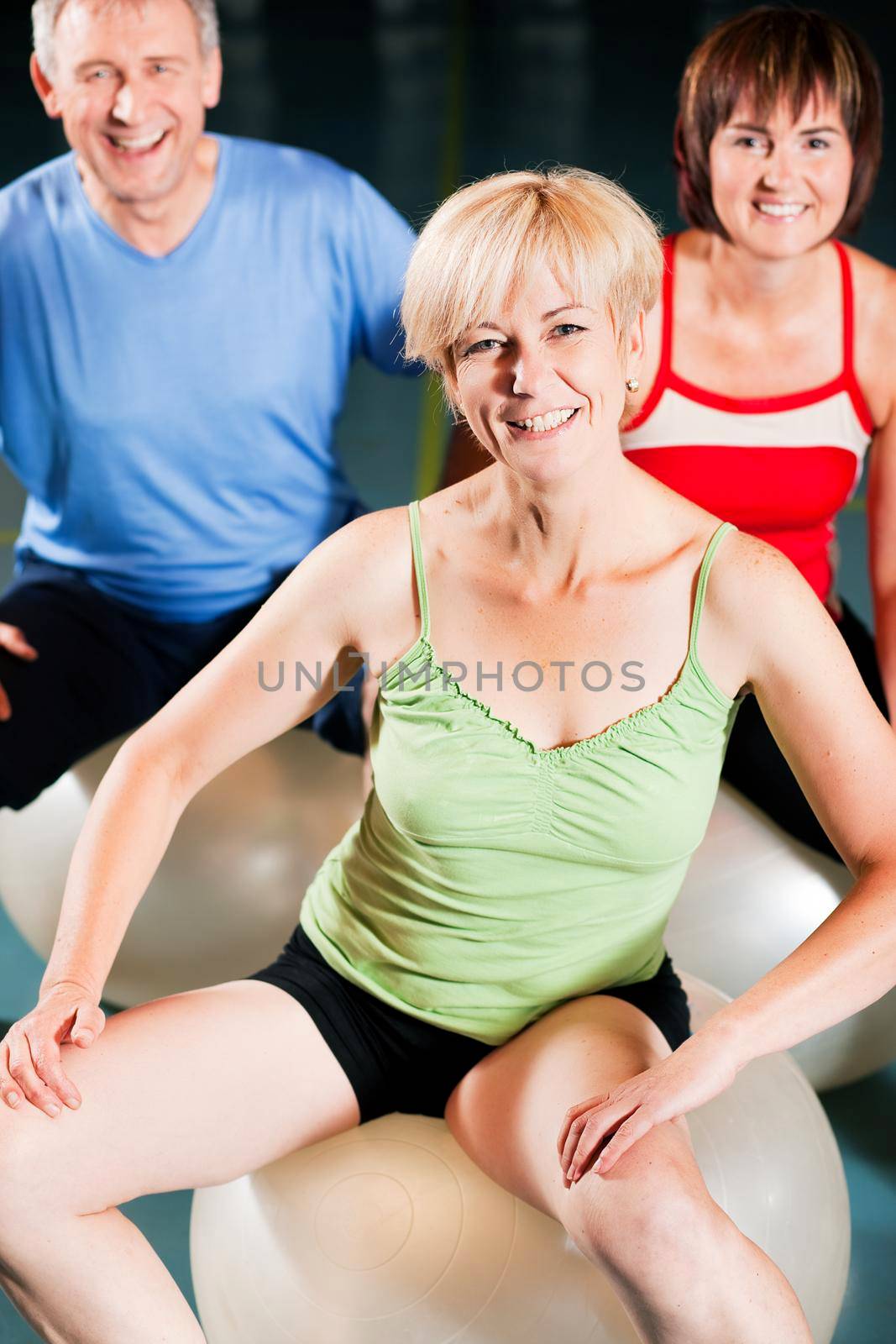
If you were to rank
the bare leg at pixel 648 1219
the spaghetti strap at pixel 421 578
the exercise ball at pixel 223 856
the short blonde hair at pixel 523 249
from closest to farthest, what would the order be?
the bare leg at pixel 648 1219
the short blonde hair at pixel 523 249
the spaghetti strap at pixel 421 578
the exercise ball at pixel 223 856

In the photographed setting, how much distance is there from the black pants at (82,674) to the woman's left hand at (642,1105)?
3.89 ft

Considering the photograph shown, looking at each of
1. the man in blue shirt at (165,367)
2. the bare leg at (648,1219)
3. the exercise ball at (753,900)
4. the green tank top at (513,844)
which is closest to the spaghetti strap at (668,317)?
the man in blue shirt at (165,367)

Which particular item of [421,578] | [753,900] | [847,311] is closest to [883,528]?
[847,311]

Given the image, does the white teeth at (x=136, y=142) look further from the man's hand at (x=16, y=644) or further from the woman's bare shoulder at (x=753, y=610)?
the woman's bare shoulder at (x=753, y=610)

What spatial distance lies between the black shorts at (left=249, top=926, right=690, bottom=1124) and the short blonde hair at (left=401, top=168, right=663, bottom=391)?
2.73 feet

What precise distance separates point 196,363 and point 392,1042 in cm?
142

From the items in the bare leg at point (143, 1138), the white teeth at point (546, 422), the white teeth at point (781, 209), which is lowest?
the bare leg at point (143, 1138)

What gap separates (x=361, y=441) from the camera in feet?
16.9

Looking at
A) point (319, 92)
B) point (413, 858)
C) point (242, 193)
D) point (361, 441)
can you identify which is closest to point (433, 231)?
point (413, 858)

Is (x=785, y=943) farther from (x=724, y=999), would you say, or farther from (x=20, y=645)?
(x=20, y=645)

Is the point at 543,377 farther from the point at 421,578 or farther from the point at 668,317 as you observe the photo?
the point at 668,317

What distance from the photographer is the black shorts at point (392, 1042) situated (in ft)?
6.63

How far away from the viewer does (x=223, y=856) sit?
267 cm

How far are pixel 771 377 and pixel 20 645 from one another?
54.9 inches
